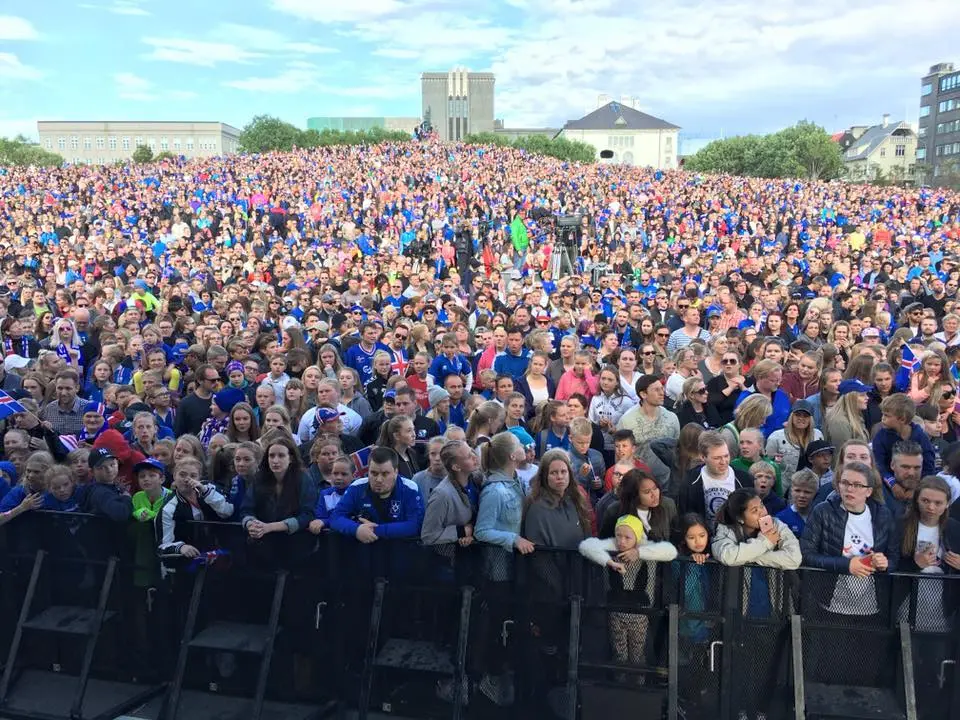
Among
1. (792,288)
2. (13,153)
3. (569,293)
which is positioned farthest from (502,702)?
(13,153)

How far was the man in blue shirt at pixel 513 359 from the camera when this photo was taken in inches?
320

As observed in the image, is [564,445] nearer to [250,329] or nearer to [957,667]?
[957,667]

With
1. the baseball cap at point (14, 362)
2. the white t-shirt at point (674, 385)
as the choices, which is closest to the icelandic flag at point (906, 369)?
the white t-shirt at point (674, 385)

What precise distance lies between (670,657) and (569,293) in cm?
855

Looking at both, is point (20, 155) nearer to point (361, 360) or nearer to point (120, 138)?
point (120, 138)

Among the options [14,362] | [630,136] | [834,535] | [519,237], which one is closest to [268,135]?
[630,136]

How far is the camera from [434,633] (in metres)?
4.34

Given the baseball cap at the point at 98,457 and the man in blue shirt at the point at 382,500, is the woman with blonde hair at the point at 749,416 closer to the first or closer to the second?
the man in blue shirt at the point at 382,500

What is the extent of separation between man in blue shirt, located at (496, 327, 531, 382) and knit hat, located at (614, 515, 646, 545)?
12.6 ft

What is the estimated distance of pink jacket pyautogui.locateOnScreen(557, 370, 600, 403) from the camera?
23.5 feet

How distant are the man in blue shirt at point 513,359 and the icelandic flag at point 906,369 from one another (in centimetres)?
332

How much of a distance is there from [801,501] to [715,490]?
470mm

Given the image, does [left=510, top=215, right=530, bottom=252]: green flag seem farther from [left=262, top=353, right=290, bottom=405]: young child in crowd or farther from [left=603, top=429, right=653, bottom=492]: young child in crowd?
[left=603, top=429, right=653, bottom=492]: young child in crowd

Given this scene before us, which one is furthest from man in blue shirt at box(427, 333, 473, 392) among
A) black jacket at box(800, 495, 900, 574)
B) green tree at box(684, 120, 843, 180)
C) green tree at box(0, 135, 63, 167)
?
green tree at box(0, 135, 63, 167)
